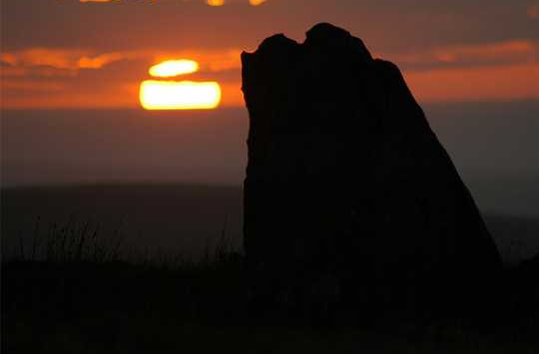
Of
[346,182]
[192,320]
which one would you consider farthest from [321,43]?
[192,320]

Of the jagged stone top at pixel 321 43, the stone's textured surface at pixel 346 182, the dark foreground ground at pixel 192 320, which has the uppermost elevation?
the jagged stone top at pixel 321 43

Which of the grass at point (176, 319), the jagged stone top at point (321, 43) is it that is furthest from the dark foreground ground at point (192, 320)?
the jagged stone top at point (321, 43)

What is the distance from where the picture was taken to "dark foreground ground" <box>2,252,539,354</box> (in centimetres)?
675

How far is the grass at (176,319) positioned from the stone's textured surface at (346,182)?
0.46 m

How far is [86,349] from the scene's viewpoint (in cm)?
646

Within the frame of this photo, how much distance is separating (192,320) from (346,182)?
1917 millimetres

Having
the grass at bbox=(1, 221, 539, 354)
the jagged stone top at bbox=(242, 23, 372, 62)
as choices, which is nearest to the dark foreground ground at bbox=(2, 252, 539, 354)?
the grass at bbox=(1, 221, 539, 354)

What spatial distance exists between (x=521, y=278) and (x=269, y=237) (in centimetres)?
288

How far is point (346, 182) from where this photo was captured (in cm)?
788

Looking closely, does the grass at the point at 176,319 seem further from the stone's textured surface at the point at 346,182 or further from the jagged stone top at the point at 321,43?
the jagged stone top at the point at 321,43

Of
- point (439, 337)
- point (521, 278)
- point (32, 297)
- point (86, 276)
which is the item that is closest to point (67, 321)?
point (32, 297)

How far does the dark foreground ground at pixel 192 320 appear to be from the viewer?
675 cm

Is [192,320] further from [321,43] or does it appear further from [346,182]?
[321,43]

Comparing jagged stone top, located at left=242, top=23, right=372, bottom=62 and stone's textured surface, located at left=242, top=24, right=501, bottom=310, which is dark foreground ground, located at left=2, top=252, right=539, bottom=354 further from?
jagged stone top, located at left=242, top=23, right=372, bottom=62
